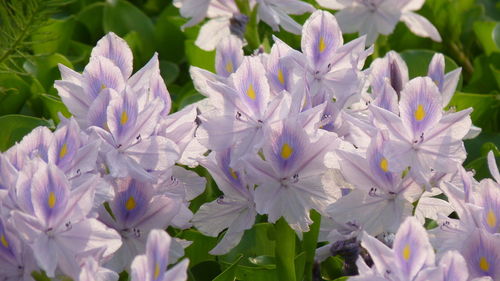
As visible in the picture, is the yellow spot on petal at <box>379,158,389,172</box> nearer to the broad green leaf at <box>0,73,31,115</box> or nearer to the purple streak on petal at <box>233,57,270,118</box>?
the purple streak on petal at <box>233,57,270,118</box>

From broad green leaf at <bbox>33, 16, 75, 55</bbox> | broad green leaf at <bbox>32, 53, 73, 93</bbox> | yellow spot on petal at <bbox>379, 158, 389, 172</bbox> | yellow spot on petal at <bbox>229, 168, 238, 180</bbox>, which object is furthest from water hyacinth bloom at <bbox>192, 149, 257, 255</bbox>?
broad green leaf at <bbox>33, 16, 75, 55</bbox>

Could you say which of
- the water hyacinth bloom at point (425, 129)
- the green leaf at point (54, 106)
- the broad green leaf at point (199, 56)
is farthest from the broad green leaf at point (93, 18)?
the water hyacinth bloom at point (425, 129)

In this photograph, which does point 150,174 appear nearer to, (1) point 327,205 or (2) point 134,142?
(2) point 134,142

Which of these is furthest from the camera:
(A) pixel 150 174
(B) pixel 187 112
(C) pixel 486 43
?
(C) pixel 486 43

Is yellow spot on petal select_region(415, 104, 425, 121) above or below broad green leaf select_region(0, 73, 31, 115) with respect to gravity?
above

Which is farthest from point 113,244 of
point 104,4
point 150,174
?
point 104,4

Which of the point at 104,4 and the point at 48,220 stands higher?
the point at 48,220
